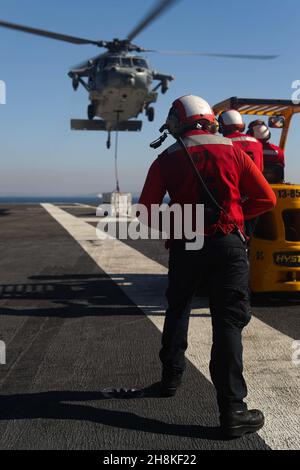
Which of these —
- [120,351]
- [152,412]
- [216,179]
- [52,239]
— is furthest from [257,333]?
[52,239]

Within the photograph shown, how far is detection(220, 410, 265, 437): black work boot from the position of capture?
2.75m

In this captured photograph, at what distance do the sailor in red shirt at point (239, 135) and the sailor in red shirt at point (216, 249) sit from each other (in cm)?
206

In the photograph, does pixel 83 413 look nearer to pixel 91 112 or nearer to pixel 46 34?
pixel 46 34

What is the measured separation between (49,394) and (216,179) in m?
1.92

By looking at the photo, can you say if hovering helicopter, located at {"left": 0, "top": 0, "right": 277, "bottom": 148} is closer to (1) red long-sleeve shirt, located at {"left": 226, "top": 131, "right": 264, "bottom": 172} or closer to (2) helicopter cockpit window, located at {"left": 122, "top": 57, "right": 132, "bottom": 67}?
(2) helicopter cockpit window, located at {"left": 122, "top": 57, "right": 132, "bottom": 67}

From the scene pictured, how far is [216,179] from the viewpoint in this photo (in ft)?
9.95

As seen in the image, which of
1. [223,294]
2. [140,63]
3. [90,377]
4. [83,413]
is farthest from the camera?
[140,63]

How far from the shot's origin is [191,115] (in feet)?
10.5

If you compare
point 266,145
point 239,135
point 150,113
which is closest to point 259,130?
point 266,145

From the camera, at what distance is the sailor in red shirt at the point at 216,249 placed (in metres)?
2.90

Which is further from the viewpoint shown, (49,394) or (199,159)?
(49,394)

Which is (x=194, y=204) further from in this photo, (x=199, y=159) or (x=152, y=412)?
(x=152, y=412)

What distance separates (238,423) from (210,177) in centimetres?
149

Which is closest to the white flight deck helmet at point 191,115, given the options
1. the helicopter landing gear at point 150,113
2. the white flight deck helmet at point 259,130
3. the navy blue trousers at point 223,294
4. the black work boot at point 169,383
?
the navy blue trousers at point 223,294
